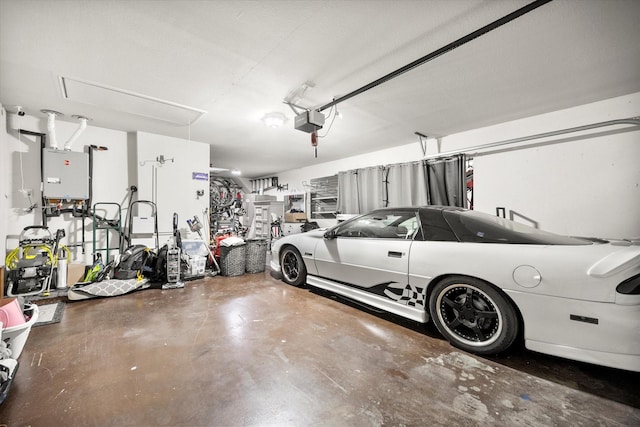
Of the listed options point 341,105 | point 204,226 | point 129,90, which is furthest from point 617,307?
point 204,226

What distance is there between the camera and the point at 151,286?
3502 millimetres

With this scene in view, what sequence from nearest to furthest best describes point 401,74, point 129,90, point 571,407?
point 571,407 → point 401,74 → point 129,90

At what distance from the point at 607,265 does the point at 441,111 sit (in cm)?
259

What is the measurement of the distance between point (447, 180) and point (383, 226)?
2258mm

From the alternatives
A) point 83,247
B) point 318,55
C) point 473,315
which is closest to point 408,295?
point 473,315

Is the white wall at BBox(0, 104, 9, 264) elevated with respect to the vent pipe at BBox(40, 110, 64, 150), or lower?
lower

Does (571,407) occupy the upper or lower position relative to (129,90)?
lower

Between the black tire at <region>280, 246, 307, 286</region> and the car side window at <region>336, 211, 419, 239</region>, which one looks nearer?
the car side window at <region>336, 211, 419, 239</region>

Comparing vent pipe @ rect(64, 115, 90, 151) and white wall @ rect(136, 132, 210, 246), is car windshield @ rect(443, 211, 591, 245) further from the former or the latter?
vent pipe @ rect(64, 115, 90, 151)

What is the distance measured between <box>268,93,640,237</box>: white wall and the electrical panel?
6223 millimetres

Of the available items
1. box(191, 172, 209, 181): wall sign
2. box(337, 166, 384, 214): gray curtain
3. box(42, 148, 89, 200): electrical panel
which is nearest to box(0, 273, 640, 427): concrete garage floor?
box(42, 148, 89, 200): electrical panel

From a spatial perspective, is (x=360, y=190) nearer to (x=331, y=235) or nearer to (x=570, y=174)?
(x=331, y=235)

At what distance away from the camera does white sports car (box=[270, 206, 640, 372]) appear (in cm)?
132

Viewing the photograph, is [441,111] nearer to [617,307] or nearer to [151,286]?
[617,307]
